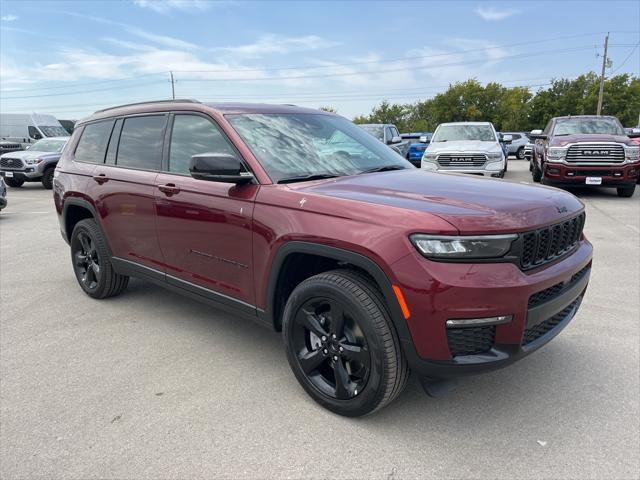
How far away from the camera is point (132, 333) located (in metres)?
4.06

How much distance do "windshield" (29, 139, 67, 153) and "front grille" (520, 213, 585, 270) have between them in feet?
57.4

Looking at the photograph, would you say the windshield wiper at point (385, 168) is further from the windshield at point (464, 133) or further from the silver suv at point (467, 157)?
the windshield at point (464, 133)

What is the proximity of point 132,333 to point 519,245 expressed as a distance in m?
3.09

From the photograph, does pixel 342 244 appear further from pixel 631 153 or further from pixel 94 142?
pixel 631 153

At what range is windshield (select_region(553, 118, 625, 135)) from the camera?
11.8 meters

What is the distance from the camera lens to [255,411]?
289 cm

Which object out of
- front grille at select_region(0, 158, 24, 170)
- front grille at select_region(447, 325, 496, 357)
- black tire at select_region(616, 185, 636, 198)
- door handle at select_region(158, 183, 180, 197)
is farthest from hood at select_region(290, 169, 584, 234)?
front grille at select_region(0, 158, 24, 170)

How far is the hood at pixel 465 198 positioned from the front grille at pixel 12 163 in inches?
643

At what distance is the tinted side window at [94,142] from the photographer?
4602mm

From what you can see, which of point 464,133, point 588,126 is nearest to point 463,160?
point 464,133

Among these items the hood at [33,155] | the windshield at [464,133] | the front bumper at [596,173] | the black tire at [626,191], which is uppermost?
the windshield at [464,133]

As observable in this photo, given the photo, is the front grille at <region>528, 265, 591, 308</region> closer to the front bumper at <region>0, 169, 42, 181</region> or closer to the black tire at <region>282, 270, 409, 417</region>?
the black tire at <region>282, 270, 409, 417</region>

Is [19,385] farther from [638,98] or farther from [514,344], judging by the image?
[638,98]

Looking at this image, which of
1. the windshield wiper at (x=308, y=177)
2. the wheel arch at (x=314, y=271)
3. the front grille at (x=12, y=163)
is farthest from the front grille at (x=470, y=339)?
the front grille at (x=12, y=163)
